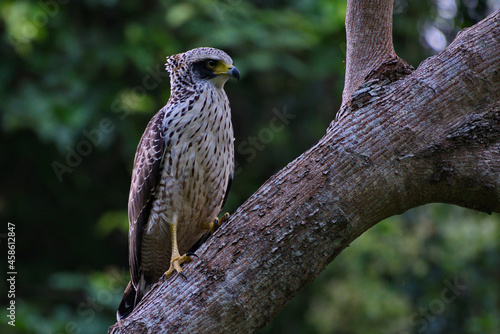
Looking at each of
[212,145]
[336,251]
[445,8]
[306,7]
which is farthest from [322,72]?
[336,251]

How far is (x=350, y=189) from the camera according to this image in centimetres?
303

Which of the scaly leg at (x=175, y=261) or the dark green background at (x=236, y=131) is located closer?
the scaly leg at (x=175, y=261)

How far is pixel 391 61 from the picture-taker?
3.32 m

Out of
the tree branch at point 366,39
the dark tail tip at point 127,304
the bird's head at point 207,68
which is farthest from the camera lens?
the bird's head at point 207,68

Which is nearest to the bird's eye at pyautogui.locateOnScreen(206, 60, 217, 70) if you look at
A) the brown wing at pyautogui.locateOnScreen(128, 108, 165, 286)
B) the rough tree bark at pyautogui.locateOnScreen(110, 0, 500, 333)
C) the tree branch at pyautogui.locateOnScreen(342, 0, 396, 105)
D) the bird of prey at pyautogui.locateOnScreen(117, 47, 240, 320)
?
the bird of prey at pyautogui.locateOnScreen(117, 47, 240, 320)

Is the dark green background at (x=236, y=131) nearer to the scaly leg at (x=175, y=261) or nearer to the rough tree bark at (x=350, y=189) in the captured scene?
the scaly leg at (x=175, y=261)

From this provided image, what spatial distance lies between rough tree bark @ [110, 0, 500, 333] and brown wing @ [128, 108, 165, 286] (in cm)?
134

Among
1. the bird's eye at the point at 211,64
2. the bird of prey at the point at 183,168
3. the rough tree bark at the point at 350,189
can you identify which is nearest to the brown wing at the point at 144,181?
the bird of prey at the point at 183,168

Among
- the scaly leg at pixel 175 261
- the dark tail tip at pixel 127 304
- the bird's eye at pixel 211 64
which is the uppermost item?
the bird's eye at pixel 211 64

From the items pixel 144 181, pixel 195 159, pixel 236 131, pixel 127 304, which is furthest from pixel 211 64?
pixel 236 131

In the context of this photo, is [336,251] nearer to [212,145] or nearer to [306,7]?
[212,145]

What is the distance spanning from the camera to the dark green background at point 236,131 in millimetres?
6648

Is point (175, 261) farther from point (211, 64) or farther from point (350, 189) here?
point (211, 64)

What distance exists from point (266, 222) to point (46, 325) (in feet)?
13.7
